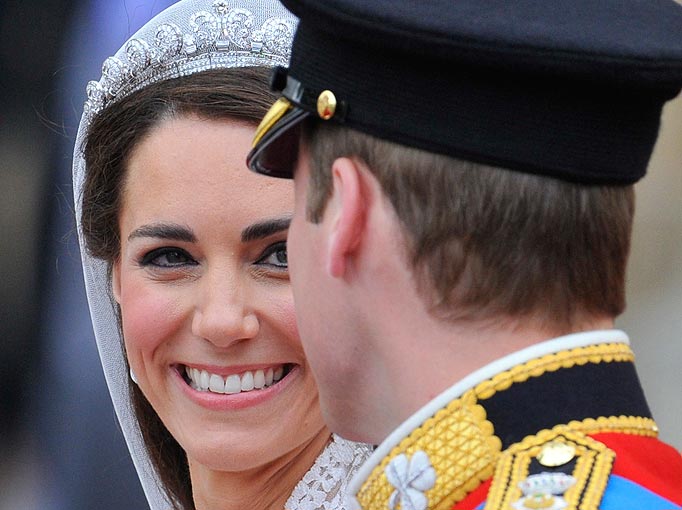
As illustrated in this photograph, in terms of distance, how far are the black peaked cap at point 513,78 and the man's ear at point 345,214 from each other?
50 millimetres

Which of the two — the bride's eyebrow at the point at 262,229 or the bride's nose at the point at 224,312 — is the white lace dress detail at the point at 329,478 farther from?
the bride's eyebrow at the point at 262,229

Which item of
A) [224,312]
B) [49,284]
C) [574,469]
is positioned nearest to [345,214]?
[574,469]

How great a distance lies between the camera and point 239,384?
2086 mm

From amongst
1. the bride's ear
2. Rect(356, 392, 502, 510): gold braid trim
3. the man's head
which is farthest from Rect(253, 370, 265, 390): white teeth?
Rect(356, 392, 502, 510): gold braid trim

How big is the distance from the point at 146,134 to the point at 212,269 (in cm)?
29

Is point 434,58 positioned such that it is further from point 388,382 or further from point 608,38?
point 388,382

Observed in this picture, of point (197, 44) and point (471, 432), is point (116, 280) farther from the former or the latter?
point (471, 432)

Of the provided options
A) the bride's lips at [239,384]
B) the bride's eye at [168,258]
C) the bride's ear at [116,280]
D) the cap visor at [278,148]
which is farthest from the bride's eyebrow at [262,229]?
the cap visor at [278,148]

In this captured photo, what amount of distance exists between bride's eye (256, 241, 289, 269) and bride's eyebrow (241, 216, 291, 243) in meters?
0.03

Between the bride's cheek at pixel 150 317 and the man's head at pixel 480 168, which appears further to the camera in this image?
the bride's cheek at pixel 150 317

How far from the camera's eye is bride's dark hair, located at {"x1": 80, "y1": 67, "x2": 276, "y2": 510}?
208 cm

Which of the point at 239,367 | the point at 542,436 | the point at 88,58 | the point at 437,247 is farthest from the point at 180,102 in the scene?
the point at 542,436

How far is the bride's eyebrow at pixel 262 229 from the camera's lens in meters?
2.02

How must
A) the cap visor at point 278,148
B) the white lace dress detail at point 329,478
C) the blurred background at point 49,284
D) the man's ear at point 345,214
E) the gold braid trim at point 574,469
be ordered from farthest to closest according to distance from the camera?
the blurred background at point 49,284 < the white lace dress detail at point 329,478 < the cap visor at point 278,148 < the man's ear at point 345,214 < the gold braid trim at point 574,469
